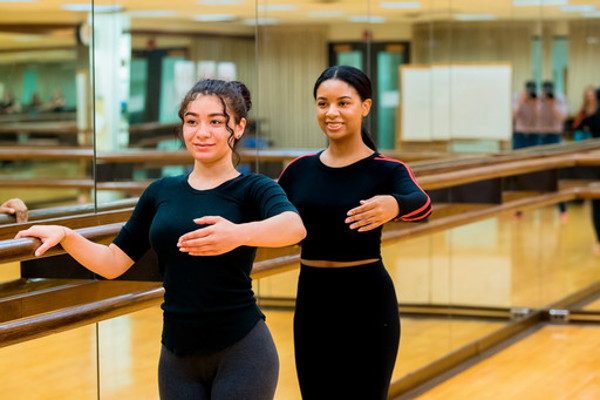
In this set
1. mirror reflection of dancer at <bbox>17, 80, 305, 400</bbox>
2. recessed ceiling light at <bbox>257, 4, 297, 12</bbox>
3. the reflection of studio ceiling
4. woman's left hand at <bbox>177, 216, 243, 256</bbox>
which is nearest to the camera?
woman's left hand at <bbox>177, 216, 243, 256</bbox>

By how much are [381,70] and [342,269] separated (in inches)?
98.6

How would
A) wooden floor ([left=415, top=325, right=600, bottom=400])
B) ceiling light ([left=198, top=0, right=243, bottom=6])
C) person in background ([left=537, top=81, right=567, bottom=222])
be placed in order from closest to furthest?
wooden floor ([left=415, top=325, right=600, bottom=400]) → ceiling light ([left=198, top=0, right=243, bottom=6]) → person in background ([left=537, top=81, right=567, bottom=222])

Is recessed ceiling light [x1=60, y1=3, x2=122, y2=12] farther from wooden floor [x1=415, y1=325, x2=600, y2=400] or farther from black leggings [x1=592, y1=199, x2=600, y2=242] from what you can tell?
black leggings [x1=592, y1=199, x2=600, y2=242]

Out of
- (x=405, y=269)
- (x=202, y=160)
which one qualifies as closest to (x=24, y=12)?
(x=405, y=269)

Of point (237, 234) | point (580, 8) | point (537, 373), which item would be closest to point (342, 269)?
point (237, 234)

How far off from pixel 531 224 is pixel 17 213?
15.9 ft

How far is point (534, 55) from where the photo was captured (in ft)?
23.6

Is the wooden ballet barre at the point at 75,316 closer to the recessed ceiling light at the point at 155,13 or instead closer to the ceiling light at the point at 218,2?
the ceiling light at the point at 218,2

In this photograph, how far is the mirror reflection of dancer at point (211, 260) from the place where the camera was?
2.09m

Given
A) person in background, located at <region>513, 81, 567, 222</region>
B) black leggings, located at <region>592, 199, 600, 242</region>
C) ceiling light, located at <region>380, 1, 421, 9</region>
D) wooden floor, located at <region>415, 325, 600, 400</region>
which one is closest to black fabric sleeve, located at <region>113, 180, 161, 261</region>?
wooden floor, located at <region>415, 325, 600, 400</region>

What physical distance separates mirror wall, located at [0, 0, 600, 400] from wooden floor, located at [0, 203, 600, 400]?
0.04 feet

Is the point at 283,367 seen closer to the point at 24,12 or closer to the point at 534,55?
the point at 534,55

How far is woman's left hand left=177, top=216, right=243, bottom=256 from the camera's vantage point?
195cm

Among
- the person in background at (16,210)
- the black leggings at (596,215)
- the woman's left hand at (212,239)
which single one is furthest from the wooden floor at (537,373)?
the woman's left hand at (212,239)
